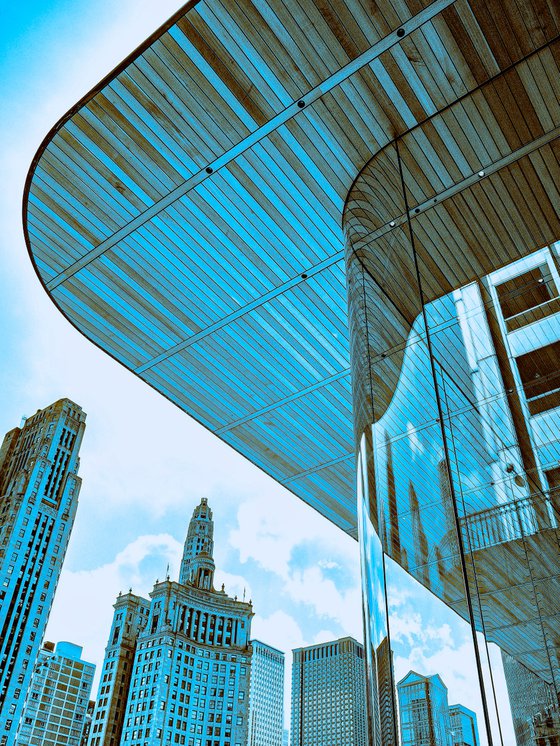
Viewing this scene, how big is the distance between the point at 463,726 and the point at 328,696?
135 m

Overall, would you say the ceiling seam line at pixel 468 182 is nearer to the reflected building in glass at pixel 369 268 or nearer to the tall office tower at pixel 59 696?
the reflected building in glass at pixel 369 268

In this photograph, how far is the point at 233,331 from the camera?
7.66 metres

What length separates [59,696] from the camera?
338ft

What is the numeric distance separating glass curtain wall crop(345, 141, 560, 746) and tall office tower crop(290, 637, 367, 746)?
117 m

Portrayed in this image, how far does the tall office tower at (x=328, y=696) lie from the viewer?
115494mm

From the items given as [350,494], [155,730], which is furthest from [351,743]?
[350,494]

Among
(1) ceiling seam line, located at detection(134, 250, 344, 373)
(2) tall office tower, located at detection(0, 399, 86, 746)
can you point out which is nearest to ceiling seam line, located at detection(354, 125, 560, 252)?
(1) ceiling seam line, located at detection(134, 250, 344, 373)

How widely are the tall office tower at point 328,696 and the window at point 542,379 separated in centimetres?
11788

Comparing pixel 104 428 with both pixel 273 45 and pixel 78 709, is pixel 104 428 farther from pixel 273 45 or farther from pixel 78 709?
pixel 273 45

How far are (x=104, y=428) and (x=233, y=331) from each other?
13718 centimetres

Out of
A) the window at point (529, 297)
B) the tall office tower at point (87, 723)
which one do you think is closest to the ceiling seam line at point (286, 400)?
the window at point (529, 297)

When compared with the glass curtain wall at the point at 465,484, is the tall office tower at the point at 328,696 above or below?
above

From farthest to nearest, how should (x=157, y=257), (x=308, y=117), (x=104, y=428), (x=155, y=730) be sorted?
(x=104, y=428) → (x=155, y=730) → (x=157, y=257) → (x=308, y=117)

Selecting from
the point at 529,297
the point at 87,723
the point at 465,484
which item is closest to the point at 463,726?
the point at 465,484
